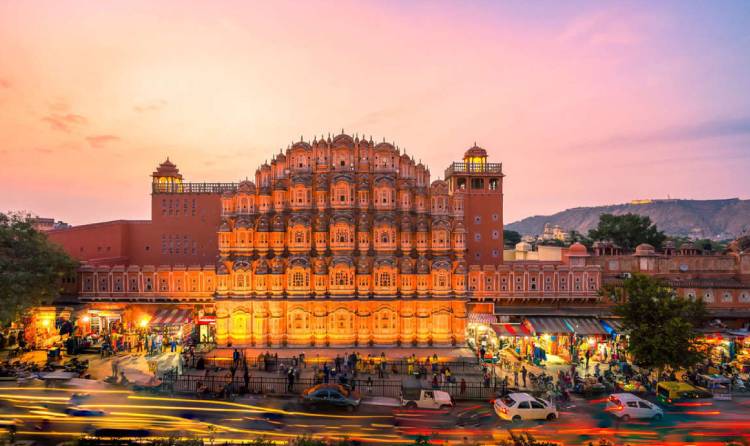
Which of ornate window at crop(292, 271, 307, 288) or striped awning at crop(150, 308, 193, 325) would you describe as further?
striped awning at crop(150, 308, 193, 325)

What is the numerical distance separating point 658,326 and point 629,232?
148 feet

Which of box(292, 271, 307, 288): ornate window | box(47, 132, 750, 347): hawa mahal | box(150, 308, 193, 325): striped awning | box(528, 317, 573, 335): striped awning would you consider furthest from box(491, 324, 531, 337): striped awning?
box(150, 308, 193, 325): striped awning

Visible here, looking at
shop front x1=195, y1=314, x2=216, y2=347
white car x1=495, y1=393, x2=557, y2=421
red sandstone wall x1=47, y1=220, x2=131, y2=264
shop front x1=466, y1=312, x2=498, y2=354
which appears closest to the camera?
white car x1=495, y1=393, x2=557, y2=421

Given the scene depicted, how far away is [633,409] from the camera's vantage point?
22.9 m

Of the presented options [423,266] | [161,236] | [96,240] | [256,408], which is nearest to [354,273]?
[423,266]

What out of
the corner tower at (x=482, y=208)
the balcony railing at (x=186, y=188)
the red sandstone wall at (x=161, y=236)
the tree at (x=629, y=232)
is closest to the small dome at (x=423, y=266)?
the corner tower at (x=482, y=208)

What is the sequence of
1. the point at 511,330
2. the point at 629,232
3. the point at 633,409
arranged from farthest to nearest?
1. the point at 629,232
2. the point at 511,330
3. the point at 633,409

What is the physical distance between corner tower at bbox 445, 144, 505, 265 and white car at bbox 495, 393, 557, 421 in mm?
22959

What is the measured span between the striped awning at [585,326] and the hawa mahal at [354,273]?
69 cm

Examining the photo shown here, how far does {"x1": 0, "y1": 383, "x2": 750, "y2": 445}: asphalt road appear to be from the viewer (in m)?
20.5

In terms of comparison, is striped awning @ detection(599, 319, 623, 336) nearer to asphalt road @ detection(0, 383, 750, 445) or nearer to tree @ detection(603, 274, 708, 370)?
tree @ detection(603, 274, 708, 370)

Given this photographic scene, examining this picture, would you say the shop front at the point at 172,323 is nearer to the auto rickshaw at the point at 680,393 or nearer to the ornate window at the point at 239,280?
the ornate window at the point at 239,280

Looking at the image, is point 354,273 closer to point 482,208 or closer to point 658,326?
point 482,208

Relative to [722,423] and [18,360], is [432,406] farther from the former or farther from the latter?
[18,360]
